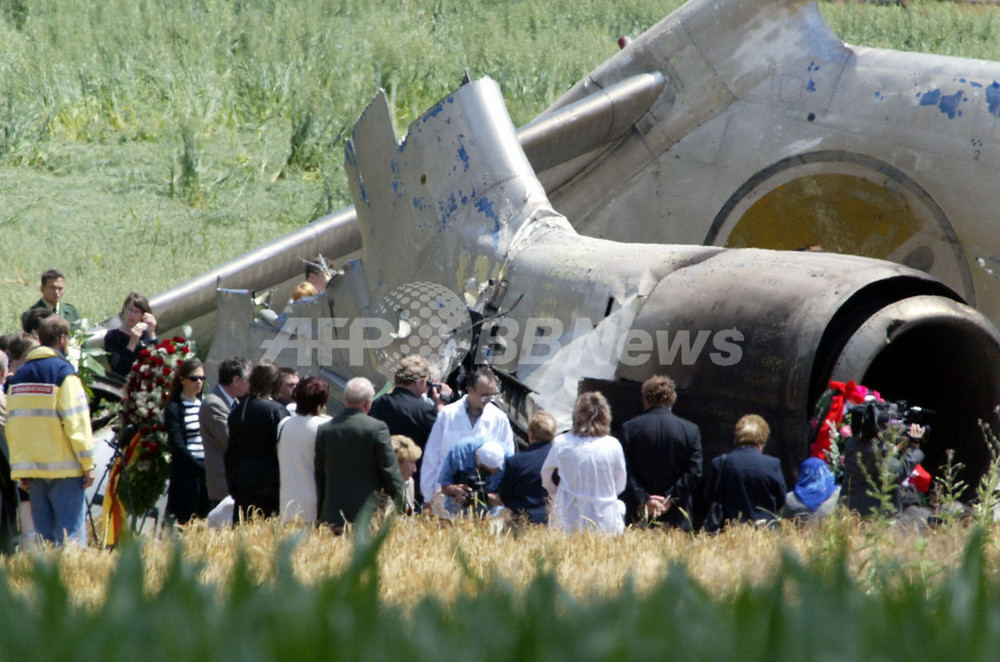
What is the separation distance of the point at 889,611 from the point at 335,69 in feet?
77.4

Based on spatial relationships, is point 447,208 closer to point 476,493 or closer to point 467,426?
point 467,426

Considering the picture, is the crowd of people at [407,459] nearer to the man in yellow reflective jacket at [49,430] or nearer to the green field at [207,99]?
the man in yellow reflective jacket at [49,430]

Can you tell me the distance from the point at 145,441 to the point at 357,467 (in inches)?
83.8

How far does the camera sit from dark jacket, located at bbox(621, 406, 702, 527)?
6.00m

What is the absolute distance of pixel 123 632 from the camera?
4.67 ft

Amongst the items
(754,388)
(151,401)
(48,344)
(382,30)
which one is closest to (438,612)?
(754,388)

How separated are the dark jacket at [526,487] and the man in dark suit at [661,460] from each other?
1.50 feet

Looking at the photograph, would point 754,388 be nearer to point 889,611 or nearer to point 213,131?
point 889,611

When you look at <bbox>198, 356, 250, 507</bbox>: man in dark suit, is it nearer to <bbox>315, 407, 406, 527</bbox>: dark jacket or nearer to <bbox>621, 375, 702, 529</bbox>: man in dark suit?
<bbox>315, 407, 406, 527</bbox>: dark jacket

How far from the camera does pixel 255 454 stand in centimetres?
639

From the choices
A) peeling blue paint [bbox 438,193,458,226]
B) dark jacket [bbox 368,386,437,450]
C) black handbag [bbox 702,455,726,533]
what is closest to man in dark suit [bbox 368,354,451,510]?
dark jacket [bbox 368,386,437,450]

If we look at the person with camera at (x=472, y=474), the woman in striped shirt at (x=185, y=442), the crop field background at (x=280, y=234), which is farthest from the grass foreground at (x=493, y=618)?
the woman in striped shirt at (x=185, y=442)

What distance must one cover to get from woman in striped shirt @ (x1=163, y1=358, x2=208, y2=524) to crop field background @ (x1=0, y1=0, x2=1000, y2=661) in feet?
5.60

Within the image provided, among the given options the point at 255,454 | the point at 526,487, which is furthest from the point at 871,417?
the point at 255,454
